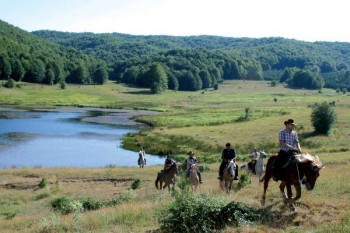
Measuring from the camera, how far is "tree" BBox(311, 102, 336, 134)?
61.1 meters

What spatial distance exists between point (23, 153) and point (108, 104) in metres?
80.7

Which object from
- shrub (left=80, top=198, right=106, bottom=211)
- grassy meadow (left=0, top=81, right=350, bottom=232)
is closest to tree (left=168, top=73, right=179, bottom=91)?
grassy meadow (left=0, top=81, right=350, bottom=232)

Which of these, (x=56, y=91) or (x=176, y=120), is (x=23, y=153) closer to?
(x=176, y=120)

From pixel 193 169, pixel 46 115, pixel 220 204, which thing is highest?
pixel 220 204

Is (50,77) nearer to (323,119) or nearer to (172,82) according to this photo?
(172,82)

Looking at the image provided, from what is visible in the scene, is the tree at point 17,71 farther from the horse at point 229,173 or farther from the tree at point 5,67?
the horse at point 229,173

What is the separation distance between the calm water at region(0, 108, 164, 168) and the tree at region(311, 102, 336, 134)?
897 inches

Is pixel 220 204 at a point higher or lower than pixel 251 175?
higher

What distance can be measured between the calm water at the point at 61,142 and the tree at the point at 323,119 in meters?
22.8

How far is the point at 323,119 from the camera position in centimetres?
6134

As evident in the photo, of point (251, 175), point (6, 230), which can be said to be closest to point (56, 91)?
point (251, 175)

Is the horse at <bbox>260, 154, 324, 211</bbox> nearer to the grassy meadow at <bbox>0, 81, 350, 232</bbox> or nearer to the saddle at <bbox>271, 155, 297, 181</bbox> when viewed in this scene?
the saddle at <bbox>271, 155, 297, 181</bbox>

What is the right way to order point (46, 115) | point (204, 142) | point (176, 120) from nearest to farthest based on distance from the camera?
1. point (204, 142)
2. point (176, 120)
3. point (46, 115)

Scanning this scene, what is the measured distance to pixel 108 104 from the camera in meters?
135
